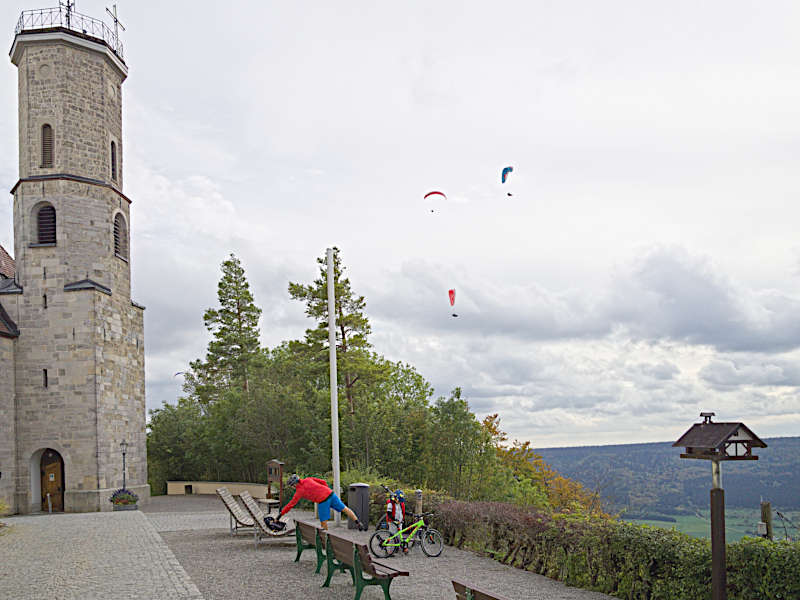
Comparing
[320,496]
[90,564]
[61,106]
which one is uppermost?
[61,106]

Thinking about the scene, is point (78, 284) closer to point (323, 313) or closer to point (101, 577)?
point (323, 313)

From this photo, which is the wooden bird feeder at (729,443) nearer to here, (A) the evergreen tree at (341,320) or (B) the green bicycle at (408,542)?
(B) the green bicycle at (408,542)

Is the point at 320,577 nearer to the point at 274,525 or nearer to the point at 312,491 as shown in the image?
the point at 312,491

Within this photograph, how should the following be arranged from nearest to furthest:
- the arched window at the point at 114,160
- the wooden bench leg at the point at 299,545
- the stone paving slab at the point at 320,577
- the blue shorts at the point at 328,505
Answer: the stone paving slab at the point at 320,577 → the blue shorts at the point at 328,505 → the wooden bench leg at the point at 299,545 → the arched window at the point at 114,160

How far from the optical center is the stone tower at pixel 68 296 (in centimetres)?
2712

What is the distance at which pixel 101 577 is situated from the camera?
11289 mm

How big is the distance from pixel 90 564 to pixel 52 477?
16.9m

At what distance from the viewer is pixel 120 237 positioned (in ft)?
100

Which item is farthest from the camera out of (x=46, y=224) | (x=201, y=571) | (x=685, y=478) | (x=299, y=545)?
(x=685, y=478)

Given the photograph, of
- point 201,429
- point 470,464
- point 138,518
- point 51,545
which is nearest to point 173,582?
point 51,545

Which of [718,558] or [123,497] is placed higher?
[718,558]

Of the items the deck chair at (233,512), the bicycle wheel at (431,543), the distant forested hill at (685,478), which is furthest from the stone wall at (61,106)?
the distant forested hill at (685,478)

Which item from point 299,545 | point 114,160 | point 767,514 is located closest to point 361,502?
point 299,545

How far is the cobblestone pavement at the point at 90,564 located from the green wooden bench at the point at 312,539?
75.5 inches
